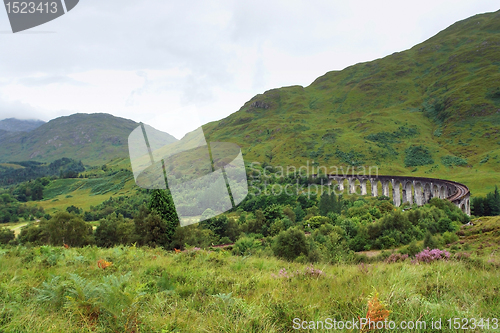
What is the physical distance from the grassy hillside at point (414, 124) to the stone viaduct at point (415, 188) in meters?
11.7

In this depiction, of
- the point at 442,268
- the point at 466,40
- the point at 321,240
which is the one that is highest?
the point at 466,40

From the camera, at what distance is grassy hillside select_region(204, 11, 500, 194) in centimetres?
9800

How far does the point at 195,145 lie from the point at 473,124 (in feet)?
477

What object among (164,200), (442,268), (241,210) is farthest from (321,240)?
(241,210)

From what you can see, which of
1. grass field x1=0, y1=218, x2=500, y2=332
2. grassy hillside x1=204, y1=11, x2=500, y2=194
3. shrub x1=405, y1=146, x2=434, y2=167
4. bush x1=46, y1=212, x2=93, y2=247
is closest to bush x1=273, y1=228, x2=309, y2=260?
grass field x1=0, y1=218, x2=500, y2=332

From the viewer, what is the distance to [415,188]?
72.2 metres

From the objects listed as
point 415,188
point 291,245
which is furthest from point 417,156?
point 291,245

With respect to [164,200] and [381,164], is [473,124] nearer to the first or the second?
[381,164]

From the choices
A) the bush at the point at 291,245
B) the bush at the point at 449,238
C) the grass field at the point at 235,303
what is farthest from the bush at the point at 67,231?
the bush at the point at 449,238

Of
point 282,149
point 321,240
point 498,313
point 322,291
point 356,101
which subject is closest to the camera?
point 498,313

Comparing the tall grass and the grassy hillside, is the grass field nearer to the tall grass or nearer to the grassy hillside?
the tall grass

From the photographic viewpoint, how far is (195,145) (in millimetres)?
6500

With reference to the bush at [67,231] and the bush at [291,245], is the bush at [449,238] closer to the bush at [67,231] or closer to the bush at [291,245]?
the bush at [291,245]

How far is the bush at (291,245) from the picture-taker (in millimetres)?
20500
